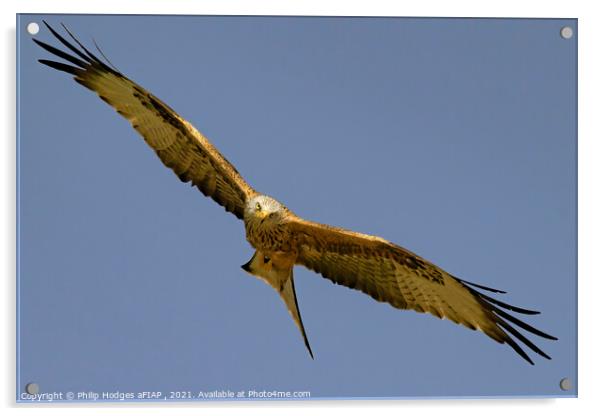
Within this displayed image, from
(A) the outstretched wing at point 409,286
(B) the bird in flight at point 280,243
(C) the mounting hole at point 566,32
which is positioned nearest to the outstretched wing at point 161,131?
(B) the bird in flight at point 280,243

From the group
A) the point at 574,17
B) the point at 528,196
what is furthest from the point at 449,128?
the point at 574,17

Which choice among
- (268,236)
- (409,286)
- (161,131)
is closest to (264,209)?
(268,236)

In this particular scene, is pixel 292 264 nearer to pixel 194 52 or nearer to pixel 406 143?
pixel 406 143

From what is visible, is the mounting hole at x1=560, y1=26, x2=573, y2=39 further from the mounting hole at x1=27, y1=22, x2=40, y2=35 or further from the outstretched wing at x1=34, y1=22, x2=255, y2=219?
the mounting hole at x1=27, y1=22, x2=40, y2=35

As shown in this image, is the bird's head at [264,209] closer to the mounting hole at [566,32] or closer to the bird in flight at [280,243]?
the bird in flight at [280,243]

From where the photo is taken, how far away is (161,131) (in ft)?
9.23

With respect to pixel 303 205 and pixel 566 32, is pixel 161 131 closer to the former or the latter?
pixel 303 205

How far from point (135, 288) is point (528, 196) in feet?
4.12

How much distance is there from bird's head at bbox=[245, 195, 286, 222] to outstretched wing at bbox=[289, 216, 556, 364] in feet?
0.15

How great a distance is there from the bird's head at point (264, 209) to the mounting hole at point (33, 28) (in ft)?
2.73

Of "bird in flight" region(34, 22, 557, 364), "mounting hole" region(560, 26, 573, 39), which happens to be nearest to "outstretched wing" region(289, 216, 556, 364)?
"bird in flight" region(34, 22, 557, 364)

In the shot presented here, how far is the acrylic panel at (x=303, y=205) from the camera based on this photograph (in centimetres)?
279

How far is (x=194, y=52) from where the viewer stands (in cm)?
283

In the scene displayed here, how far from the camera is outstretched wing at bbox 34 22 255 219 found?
2785 millimetres
